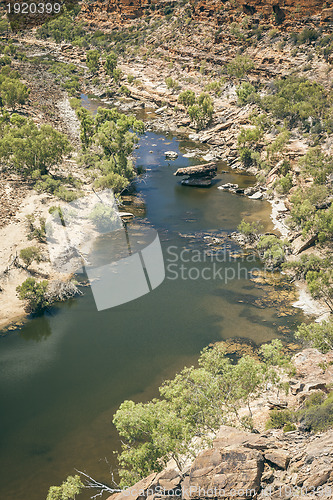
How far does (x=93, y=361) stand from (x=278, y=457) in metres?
21.3

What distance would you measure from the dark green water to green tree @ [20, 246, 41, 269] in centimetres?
692

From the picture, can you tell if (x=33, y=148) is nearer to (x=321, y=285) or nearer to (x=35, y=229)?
(x=35, y=229)

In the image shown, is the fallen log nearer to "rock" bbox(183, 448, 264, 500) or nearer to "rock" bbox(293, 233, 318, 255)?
"rock" bbox(293, 233, 318, 255)

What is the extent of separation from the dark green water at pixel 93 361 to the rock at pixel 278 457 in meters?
13.6

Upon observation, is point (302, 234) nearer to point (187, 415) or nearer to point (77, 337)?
point (77, 337)

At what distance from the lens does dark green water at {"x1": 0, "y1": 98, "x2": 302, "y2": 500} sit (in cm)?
3034

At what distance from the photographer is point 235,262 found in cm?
5056

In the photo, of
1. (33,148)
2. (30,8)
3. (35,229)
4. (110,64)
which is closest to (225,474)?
(35,229)

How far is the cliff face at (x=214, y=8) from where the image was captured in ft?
357

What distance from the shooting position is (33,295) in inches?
1662

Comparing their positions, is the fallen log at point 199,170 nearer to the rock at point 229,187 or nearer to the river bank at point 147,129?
the rock at point 229,187

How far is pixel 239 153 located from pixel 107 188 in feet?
87.7

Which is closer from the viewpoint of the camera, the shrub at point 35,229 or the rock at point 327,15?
the shrub at point 35,229
